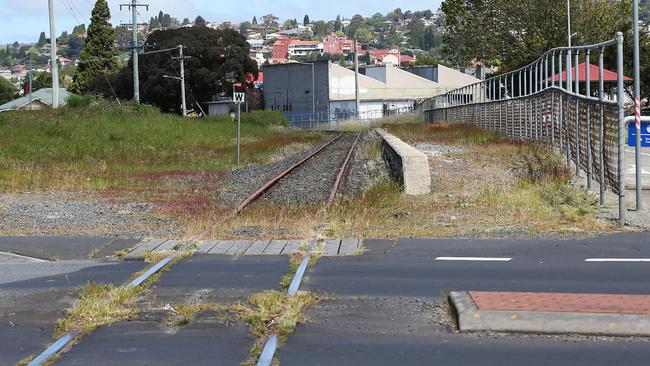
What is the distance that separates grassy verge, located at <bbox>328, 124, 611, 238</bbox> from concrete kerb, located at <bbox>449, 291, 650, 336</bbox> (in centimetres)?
A: 549

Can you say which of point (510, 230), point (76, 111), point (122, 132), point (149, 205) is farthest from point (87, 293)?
point (76, 111)

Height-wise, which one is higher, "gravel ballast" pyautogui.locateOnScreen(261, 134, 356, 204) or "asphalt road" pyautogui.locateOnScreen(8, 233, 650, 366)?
"asphalt road" pyautogui.locateOnScreen(8, 233, 650, 366)

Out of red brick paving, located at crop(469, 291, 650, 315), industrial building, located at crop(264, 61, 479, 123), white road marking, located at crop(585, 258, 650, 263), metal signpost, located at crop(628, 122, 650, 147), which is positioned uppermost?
industrial building, located at crop(264, 61, 479, 123)

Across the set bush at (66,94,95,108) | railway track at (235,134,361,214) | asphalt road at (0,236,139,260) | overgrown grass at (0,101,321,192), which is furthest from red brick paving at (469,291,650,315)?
bush at (66,94,95,108)

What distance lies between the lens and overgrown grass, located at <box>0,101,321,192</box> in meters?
26.0

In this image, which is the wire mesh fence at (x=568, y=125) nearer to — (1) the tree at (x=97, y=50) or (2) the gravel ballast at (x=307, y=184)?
(2) the gravel ballast at (x=307, y=184)

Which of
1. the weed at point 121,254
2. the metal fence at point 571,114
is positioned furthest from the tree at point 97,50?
the weed at point 121,254

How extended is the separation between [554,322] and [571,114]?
15063mm

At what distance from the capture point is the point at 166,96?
100938mm

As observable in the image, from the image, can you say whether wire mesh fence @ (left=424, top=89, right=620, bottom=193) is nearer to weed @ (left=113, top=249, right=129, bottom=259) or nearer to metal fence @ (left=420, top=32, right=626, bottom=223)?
metal fence @ (left=420, top=32, right=626, bottom=223)

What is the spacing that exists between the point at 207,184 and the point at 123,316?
17.1 metres

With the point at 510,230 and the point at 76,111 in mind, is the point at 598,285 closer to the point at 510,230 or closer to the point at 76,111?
the point at 510,230

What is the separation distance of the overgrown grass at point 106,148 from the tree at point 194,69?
4316cm

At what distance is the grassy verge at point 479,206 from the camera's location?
44.0 ft
